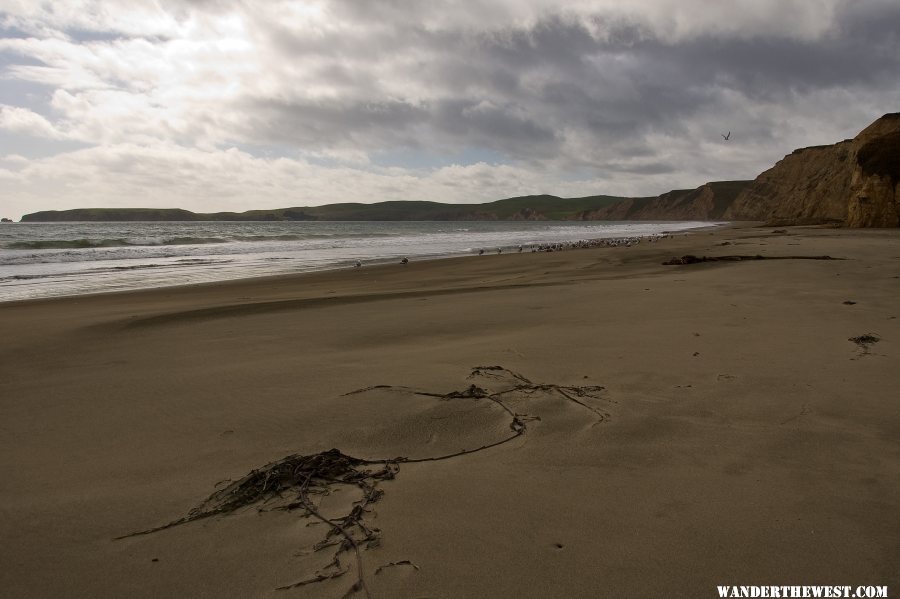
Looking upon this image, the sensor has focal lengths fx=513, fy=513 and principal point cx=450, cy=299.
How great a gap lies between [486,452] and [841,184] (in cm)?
5209

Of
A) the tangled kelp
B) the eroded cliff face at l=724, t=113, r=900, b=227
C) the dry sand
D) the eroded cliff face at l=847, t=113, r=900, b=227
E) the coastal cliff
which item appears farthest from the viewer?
the coastal cliff

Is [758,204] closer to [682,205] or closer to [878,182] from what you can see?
[682,205]

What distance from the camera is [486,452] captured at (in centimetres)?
276

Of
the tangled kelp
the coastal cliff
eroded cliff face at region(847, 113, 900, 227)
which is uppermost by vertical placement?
the coastal cliff

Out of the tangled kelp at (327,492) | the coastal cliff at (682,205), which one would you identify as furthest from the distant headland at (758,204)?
the tangled kelp at (327,492)

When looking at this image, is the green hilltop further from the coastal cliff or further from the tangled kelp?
the tangled kelp

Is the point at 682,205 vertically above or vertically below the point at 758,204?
above

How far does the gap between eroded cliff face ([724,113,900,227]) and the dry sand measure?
26289 millimetres

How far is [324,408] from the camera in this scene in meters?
3.46

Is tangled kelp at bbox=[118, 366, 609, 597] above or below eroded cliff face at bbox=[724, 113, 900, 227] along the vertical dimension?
below

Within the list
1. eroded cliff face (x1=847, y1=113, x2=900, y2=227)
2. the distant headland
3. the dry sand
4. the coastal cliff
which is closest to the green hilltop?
the distant headland

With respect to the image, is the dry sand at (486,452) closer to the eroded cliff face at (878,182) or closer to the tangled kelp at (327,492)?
the tangled kelp at (327,492)

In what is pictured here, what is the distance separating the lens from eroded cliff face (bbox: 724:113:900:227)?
2567 centimetres

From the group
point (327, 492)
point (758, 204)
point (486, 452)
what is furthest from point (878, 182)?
point (758, 204)
